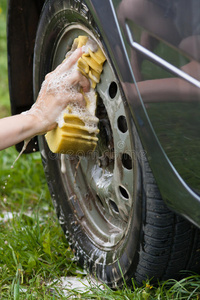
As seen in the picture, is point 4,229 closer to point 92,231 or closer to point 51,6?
point 92,231

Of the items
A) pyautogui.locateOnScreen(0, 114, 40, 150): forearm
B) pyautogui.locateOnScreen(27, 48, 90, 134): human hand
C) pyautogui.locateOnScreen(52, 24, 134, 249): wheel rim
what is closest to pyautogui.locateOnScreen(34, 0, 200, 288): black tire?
pyautogui.locateOnScreen(52, 24, 134, 249): wheel rim

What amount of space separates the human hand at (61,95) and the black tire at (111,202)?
0.10 m

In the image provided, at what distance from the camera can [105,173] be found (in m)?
1.99

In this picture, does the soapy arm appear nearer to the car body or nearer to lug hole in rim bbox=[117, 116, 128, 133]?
lug hole in rim bbox=[117, 116, 128, 133]

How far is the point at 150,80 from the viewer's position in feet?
4.46

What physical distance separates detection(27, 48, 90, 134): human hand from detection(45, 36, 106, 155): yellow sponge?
0.03 m

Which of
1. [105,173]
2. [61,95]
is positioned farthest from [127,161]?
[61,95]

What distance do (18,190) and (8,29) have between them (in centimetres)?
106

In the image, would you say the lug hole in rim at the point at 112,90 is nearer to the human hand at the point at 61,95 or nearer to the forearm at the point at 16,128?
the human hand at the point at 61,95

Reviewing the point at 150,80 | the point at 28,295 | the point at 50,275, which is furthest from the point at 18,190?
the point at 150,80

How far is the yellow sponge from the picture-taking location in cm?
185

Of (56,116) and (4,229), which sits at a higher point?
(56,116)

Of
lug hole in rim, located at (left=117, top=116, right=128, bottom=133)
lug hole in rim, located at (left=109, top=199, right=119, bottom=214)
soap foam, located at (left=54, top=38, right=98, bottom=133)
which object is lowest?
lug hole in rim, located at (left=109, top=199, right=119, bottom=214)

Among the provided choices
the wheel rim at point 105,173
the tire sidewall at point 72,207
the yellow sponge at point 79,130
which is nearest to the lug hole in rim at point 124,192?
the wheel rim at point 105,173
